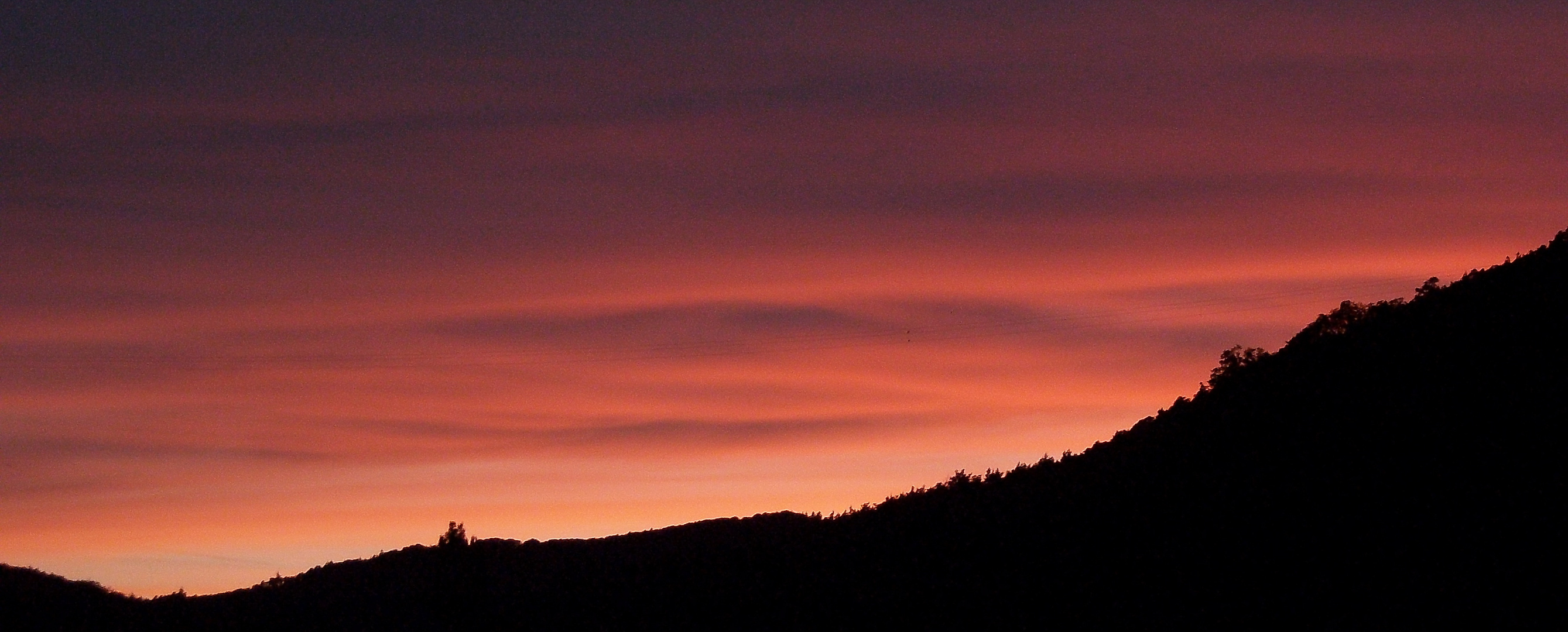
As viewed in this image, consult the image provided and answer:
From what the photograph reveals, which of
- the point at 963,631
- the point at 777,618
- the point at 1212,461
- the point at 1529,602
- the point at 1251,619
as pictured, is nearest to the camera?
the point at 1529,602

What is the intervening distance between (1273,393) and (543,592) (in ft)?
79.6

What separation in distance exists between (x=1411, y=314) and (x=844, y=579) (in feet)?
72.7

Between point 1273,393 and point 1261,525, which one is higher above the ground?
point 1273,393

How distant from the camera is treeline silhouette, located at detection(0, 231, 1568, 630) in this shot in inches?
1113

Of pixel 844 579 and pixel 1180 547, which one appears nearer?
pixel 1180 547

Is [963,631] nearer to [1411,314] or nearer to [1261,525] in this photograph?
[1261,525]

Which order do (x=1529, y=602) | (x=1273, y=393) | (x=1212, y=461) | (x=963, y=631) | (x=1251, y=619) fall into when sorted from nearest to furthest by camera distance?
(x=1529, y=602) < (x=1251, y=619) < (x=963, y=631) < (x=1212, y=461) < (x=1273, y=393)

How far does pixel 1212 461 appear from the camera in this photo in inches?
1499

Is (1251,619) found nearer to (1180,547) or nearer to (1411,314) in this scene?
(1180,547)

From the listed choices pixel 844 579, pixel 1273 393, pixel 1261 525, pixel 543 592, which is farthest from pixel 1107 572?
pixel 543 592

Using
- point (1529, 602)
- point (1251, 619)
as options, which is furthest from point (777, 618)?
point (1529, 602)

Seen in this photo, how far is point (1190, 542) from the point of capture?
108 ft

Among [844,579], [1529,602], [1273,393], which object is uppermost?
[1273,393]

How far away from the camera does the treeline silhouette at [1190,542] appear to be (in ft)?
92.8
